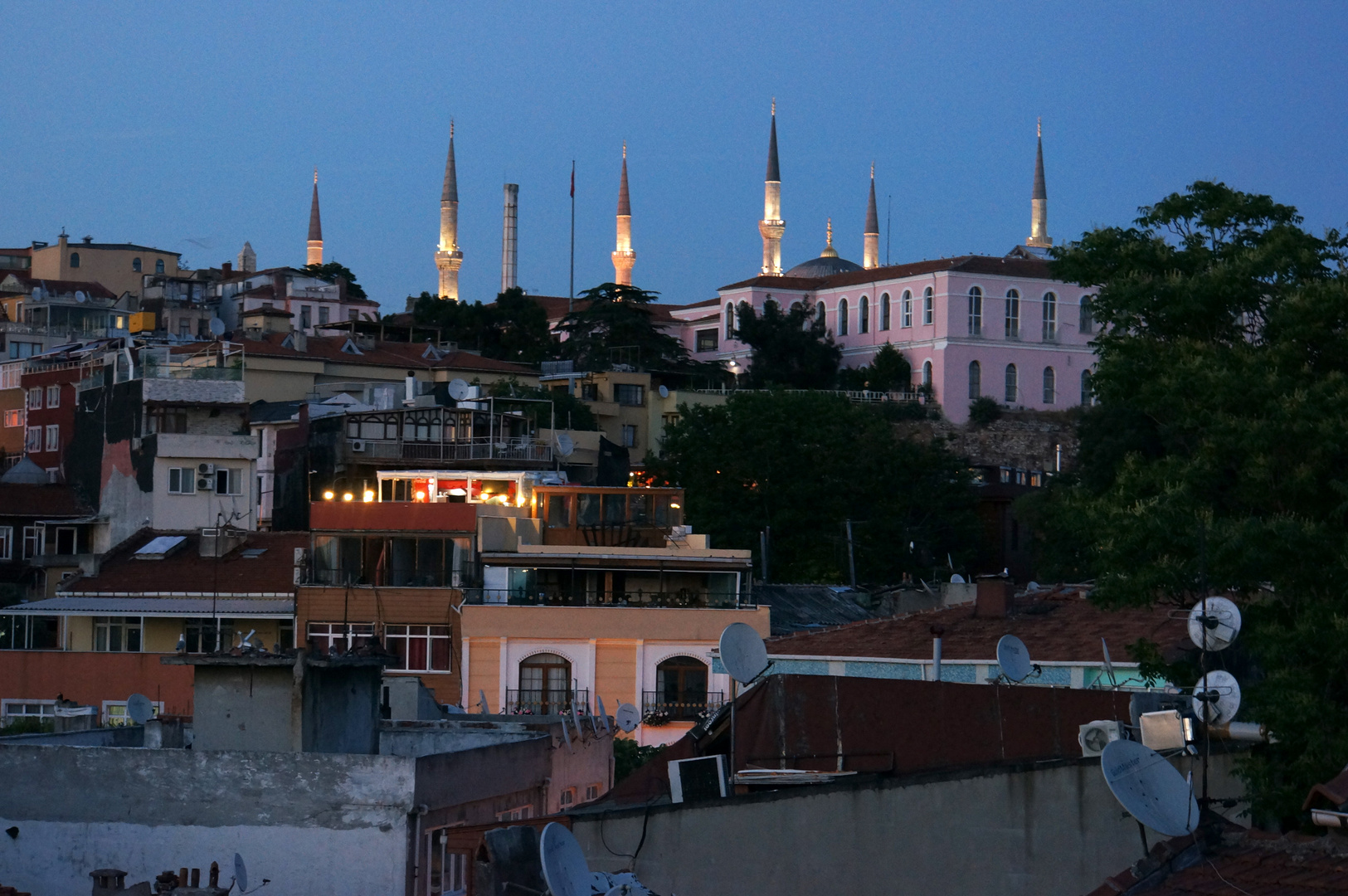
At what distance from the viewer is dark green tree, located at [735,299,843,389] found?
64.1 meters

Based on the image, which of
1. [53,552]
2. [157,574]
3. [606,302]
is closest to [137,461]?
[53,552]

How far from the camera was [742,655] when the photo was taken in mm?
12406

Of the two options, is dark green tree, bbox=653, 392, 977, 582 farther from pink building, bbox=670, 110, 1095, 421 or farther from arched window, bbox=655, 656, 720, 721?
arched window, bbox=655, 656, 720, 721

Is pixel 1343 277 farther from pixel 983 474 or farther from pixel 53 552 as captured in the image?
pixel 983 474

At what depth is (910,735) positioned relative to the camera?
12.4 m

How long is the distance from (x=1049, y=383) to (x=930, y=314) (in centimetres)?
481

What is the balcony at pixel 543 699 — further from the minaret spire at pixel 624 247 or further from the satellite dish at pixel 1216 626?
the minaret spire at pixel 624 247

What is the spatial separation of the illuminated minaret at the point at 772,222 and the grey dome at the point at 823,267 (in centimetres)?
474

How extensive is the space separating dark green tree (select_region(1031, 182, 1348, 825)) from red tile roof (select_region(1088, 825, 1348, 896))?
2331 mm

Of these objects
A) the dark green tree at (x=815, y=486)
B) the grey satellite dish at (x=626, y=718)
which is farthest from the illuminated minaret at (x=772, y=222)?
the grey satellite dish at (x=626, y=718)

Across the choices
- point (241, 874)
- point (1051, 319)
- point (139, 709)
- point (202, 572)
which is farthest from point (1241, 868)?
point (1051, 319)

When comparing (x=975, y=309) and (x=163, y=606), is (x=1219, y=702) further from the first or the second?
(x=975, y=309)

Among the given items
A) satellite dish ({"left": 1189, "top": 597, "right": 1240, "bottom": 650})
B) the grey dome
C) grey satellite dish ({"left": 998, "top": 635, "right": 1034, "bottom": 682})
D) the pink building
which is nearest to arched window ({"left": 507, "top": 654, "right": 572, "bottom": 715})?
grey satellite dish ({"left": 998, "top": 635, "right": 1034, "bottom": 682})

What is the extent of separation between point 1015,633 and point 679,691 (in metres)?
10.3
